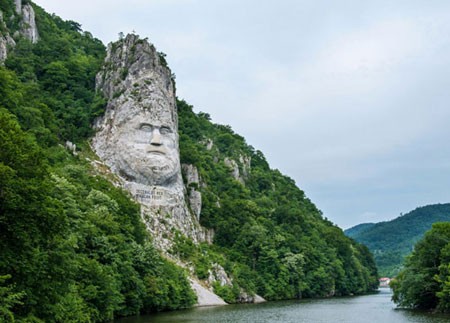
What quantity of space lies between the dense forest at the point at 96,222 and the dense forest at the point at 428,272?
24.1m

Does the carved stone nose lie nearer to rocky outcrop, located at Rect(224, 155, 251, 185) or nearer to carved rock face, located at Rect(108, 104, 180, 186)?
carved rock face, located at Rect(108, 104, 180, 186)

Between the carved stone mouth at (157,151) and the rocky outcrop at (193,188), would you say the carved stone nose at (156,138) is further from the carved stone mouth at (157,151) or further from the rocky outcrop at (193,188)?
the rocky outcrop at (193,188)

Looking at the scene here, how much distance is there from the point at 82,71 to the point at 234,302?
46.2 meters

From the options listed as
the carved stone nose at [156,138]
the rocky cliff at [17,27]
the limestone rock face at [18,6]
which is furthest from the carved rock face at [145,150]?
the limestone rock face at [18,6]

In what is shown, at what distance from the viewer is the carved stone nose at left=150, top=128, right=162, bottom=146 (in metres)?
78.6

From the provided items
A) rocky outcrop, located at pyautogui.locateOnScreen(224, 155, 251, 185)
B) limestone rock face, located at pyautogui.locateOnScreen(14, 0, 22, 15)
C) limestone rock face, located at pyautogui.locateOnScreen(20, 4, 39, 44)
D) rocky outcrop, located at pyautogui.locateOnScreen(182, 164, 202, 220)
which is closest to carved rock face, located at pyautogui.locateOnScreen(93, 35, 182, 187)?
rocky outcrop, located at pyautogui.locateOnScreen(182, 164, 202, 220)

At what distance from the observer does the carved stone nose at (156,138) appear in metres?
78.6

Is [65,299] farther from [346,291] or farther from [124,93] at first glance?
[346,291]

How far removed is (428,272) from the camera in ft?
175

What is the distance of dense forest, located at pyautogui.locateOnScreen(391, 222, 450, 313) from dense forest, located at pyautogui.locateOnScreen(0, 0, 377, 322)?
2407 cm

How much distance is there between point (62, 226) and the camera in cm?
2667

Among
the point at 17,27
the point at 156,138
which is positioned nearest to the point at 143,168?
the point at 156,138

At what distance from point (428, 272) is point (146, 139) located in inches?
1703

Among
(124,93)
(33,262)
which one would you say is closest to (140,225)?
(124,93)
